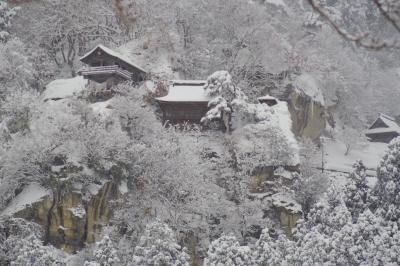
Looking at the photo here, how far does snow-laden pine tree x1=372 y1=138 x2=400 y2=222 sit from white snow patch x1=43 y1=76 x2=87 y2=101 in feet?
73.8

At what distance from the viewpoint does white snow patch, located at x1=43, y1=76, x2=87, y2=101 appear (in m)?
40.7

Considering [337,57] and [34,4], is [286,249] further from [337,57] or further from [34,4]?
[337,57]

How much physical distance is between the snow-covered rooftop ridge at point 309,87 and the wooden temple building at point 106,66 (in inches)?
772

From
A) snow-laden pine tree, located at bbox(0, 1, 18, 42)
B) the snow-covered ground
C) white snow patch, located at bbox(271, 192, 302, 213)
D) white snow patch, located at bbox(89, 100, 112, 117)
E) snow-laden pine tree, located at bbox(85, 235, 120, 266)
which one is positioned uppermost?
snow-laden pine tree, located at bbox(0, 1, 18, 42)

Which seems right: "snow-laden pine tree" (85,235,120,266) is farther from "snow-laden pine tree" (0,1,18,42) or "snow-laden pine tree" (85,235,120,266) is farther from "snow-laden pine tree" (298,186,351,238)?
"snow-laden pine tree" (0,1,18,42)

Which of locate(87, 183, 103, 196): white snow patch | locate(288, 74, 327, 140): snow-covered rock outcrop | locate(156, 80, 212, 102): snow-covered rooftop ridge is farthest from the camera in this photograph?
locate(288, 74, 327, 140): snow-covered rock outcrop

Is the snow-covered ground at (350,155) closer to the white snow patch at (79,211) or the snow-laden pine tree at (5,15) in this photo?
the white snow patch at (79,211)

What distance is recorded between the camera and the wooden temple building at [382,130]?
62.7 meters

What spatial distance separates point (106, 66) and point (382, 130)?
36806 mm

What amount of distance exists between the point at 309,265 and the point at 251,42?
3101 centimetres

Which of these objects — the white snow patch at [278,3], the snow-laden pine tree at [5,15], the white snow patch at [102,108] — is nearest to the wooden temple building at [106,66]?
the white snow patch at [102,108]

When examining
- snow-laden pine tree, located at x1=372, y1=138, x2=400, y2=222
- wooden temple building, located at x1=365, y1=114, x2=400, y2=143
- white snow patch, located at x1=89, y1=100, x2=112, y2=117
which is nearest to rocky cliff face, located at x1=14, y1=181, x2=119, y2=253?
white snow patch, located at x1=89, y1=100, x2=112, y2=117

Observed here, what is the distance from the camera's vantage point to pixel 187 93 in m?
39.6

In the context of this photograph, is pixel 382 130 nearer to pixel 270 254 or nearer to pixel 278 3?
pixel 278 3
